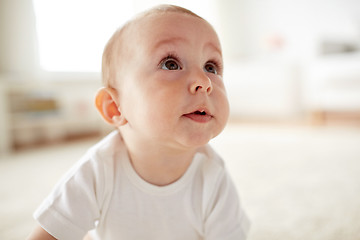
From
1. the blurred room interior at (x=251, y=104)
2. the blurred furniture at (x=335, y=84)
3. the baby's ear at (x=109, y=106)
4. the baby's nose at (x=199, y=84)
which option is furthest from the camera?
the blurred furniture at (x=335, y=84)

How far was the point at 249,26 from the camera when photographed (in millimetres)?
4562

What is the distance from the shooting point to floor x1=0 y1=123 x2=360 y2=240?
2.52ft

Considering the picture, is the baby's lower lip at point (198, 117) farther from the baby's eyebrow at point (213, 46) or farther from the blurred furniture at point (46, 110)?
the blurred furniture at point (46, 110)

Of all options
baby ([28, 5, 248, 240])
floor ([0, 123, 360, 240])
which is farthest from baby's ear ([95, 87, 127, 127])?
floor ([0, 123, 360, 240])

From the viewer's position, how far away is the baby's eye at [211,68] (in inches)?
22.0

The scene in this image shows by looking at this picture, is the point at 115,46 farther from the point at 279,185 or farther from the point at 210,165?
the point at 279,185

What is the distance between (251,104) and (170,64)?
3.47 metres

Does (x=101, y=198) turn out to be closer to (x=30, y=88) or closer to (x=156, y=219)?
(x=156, y=219)

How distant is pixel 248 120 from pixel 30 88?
102 inches

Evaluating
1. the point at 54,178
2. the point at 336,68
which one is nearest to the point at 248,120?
the point at 336,68

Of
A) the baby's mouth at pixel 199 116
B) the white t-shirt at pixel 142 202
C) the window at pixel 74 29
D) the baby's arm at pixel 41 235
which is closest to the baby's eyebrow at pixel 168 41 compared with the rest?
the baby's mouth at pixel 199 116

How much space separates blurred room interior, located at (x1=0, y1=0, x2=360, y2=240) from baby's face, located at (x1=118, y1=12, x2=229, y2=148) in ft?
1.25

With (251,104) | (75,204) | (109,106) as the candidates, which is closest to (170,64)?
(109,106)

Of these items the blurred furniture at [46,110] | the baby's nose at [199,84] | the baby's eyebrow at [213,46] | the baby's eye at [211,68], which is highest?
the baby's eyebrow at [213,46]
